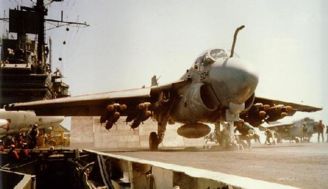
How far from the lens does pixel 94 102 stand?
18453mm

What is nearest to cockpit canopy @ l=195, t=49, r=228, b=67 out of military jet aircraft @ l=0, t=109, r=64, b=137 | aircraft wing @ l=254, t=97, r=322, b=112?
aircraft wing @ l=254, t=97, r=322, b=112

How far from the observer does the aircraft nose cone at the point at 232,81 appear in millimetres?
13039

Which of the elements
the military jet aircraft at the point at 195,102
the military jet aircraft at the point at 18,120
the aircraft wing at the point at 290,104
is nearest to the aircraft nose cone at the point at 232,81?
the military jet aircraft at the point at 195,102

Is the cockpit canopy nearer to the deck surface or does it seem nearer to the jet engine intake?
the jet engine intake

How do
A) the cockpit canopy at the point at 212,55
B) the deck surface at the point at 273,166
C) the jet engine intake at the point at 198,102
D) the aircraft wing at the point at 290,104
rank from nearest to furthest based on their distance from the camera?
the deck surface at the point at 273,166 → the cockpit canopy at the point at 212,55 → the jet engine intake at the point at 198,102 → the aircraft wing at the point at 290,104

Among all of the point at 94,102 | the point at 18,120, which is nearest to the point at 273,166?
the point at 94,102

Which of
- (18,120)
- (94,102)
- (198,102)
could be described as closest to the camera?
(198,102)

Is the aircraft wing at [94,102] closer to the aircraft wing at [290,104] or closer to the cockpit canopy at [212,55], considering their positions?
the cockpit canopy at [212,55]

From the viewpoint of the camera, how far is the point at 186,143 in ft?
85.6

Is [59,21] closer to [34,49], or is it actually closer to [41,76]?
[34,49]

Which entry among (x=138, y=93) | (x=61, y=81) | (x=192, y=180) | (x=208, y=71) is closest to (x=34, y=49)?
(x=61, y=81)

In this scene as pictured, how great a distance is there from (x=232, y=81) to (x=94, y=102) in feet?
26.2

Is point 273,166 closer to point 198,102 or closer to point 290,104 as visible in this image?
point 198,102

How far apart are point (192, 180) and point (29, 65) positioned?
37.2 metres
